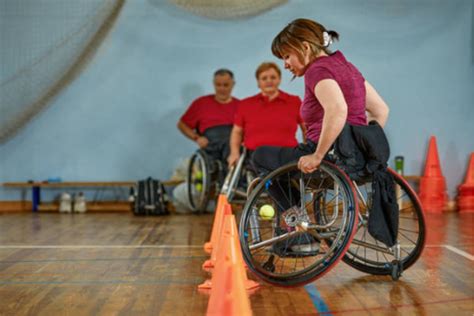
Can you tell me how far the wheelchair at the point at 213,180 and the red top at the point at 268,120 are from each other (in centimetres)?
22

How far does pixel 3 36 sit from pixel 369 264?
464 centimetres

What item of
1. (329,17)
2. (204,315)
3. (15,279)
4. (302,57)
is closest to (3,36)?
(329,17)

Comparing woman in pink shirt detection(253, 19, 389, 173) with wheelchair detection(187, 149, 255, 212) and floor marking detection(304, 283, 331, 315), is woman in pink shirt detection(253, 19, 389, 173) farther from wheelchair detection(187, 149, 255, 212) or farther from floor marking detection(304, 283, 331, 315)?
wheelchair detection(187, 149, 255, 212)

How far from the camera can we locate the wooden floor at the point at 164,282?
7.96 feet

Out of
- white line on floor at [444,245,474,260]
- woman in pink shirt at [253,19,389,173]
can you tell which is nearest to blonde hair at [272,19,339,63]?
woman in pink shirt at [253,19,389,173]

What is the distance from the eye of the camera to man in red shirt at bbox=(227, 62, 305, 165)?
4.75m

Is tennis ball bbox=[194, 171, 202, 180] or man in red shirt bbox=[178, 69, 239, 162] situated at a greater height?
man in red shirt bbox=[178, 69, 239, 162]

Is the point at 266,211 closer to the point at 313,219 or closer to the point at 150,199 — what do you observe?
the point at 313,219

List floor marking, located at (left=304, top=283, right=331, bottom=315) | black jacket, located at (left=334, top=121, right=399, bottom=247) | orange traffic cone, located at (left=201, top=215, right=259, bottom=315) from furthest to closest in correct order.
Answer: black jacket, located at (left=334, top=121, right=399, bottom=247)
floor marking, located at (left=304, top=283, right=331, bottom=315)
orange traffic cone, located at (left=201, top=215, right=259, bottom=315)

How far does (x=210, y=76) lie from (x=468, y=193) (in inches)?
102

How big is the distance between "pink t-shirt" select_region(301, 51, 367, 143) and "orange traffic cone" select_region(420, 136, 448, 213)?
3.71 meters

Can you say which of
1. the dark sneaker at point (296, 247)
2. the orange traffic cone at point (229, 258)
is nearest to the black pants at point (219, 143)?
the dark sneaker at point (296, 247)

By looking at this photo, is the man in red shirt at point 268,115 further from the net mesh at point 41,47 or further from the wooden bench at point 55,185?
the net mesh at point 41,47

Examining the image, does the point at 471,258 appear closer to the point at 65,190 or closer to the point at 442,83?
the point at 442,83
